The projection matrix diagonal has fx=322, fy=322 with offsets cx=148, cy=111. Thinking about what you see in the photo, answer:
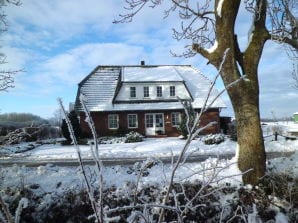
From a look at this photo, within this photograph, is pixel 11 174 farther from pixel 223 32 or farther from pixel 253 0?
pixel 253 0

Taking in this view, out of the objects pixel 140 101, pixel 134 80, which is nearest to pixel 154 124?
pixel 140 101

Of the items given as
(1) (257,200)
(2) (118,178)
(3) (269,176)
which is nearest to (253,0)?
(3) (269,176)

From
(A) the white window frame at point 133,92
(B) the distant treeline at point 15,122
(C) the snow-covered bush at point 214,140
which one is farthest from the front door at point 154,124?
(B) the distant treeline at point 15,122

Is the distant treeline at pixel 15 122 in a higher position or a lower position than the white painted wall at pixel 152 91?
lower

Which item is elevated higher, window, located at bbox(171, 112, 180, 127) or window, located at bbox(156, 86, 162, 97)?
window, located at bbox(156, 86, 162, 97)

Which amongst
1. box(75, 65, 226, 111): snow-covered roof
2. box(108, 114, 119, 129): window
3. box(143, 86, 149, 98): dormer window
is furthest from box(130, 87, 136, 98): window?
box(108, 114, 119, 129): window

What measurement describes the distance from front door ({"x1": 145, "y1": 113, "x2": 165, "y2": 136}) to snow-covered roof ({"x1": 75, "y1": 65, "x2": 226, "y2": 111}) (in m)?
0.81

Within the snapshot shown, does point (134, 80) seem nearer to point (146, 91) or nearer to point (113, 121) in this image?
point (146, 91)

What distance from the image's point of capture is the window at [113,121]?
2859 cm

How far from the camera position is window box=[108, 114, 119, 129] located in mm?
28594

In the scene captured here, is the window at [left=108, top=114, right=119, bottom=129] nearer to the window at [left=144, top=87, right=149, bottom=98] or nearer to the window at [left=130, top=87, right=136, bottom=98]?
the window at [left=130, top=87, right=136, bottom=98]

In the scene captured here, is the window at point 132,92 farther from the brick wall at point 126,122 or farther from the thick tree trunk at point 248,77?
the thick tree trunk at point 248,77

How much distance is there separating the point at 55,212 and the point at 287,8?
826cm

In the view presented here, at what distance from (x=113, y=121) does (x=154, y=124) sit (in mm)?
3716
